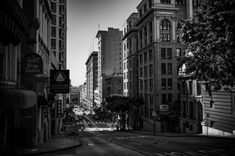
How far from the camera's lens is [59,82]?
1009 inches

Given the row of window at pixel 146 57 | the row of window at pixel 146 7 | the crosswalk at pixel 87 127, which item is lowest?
the crosswalk at pixel 87 127

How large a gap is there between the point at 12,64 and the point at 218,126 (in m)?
27.5

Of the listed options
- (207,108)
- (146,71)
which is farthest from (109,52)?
(207,108)

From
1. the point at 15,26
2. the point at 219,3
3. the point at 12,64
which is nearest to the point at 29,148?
the point at 12,64

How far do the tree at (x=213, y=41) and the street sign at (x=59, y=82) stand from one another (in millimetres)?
12828

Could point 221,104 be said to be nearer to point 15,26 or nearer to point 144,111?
point 15,26

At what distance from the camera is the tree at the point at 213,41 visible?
15297 mm

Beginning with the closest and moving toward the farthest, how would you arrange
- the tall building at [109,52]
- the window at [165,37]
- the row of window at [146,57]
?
the window at [165,37] → the row of window at [146,57] → the tall building at [109,52]

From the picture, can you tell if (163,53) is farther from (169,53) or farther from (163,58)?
(169,53)

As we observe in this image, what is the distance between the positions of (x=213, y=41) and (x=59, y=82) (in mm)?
16311

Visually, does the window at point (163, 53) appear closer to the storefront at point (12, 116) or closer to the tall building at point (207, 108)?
the tall building at point (207, 108)

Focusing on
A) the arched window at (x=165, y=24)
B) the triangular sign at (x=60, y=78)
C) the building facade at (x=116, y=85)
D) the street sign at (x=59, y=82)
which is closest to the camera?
the street sign at (x=59, y=82)

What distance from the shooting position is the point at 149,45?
59.1 meters

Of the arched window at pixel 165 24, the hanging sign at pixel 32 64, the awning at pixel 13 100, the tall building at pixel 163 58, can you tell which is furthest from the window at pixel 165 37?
the awning at pixel 13 100
